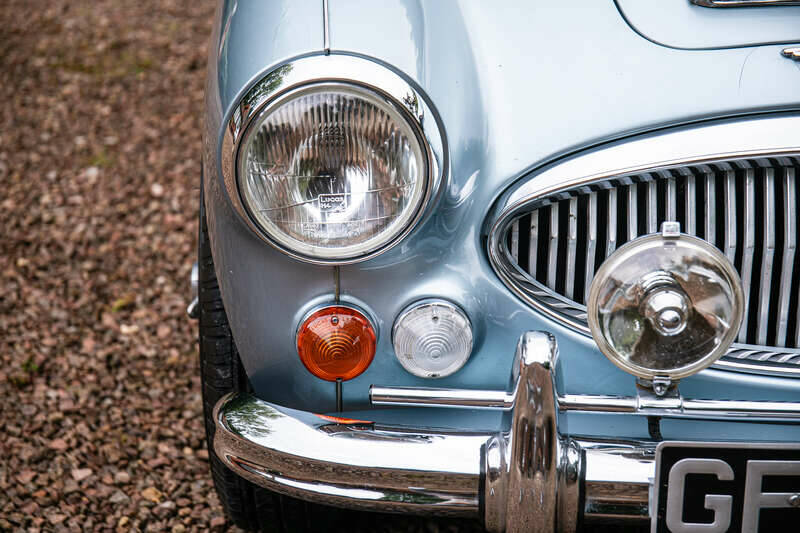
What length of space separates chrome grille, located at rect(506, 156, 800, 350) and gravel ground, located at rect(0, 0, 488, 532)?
0.85 metres

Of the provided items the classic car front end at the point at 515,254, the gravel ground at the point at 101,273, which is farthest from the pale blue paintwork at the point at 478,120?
the gravel ground at the point at 101,273

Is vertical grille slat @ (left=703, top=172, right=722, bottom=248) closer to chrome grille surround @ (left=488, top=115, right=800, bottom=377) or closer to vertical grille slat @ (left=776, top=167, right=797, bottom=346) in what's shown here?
chrome grille surround @ (left=488, top=115, right=800, bottom=377)

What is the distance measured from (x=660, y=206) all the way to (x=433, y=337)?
44cm

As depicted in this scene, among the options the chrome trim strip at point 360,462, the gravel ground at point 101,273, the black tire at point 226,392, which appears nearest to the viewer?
Answer: the chrome trim strip at point 360,462

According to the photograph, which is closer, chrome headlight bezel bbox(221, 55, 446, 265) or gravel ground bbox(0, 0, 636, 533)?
chrome headlight bezel bbox(221, 55, 446, 265)

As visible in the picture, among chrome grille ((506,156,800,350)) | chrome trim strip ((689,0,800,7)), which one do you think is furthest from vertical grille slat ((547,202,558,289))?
chrome trim strip ((689,0,800,7))

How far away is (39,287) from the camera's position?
9.30 ft

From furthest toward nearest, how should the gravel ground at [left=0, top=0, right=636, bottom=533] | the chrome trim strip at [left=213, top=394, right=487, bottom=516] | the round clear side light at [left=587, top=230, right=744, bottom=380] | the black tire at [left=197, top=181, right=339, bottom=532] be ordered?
the gravel ground at [left=0, top=0, right=636, bottom=533], the black tire at [left=197, top=181, right=339, bottom=532], the chrome trim strip at [left=213, top=394, right=487, bottom=516], the round clear side light at [left=587, top=230, right=744, bottom=380]

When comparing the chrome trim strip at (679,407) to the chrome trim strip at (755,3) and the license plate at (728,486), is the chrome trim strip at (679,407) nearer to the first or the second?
the license plate at (728,486)

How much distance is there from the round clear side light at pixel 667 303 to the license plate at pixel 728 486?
14 cm

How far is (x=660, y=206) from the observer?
1.35m

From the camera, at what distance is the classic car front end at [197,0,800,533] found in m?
1.23

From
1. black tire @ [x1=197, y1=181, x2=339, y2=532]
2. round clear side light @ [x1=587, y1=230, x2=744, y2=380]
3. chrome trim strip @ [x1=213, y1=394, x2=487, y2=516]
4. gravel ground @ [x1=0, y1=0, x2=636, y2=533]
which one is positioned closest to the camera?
round clear side light @ [x1=587, y1=230, x2=744, y2=380]

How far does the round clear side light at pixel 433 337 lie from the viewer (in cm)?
135
